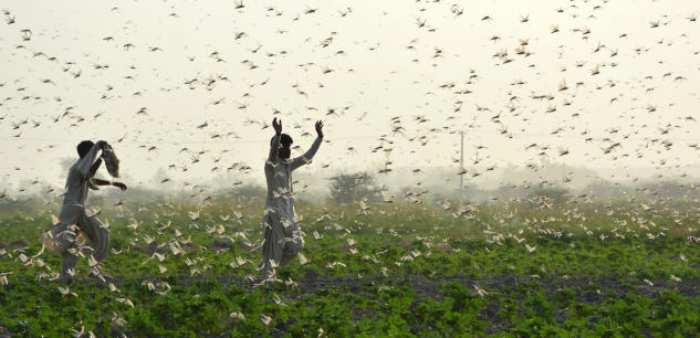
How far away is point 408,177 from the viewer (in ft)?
443

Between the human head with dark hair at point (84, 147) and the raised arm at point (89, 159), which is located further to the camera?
the human head with dark hair at point (84, 147)

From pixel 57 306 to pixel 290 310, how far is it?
128 inches

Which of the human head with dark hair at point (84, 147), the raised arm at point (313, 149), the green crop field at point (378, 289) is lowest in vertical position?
the green crop field at point (378, 289)

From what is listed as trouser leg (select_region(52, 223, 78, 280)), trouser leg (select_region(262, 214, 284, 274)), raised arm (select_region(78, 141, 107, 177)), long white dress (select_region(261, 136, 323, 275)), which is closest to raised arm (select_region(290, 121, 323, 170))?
long white dress (select_region(261, 136, 323, 275))

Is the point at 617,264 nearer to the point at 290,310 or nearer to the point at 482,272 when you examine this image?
the point at 482,272

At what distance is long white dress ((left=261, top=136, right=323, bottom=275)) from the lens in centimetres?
1402

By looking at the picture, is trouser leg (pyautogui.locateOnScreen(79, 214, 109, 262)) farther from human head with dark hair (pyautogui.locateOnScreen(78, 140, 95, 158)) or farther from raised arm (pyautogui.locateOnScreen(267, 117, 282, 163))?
raised arm (pyautogui.locateOnScreen(267, 117, 282, 163))

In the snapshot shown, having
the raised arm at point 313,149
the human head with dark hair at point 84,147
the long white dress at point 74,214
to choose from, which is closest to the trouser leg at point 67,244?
Answer: the long white dress at point 74,214

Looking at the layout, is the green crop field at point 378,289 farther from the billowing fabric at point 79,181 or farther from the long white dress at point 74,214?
the billowing fabric at point 79,181

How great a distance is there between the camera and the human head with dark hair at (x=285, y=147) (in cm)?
1388

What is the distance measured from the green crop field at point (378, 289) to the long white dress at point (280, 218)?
0.34 m

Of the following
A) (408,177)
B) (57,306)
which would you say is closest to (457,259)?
(57,306)

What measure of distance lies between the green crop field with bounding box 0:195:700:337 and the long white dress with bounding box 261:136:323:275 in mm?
337

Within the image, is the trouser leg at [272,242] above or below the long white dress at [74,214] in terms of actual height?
below
